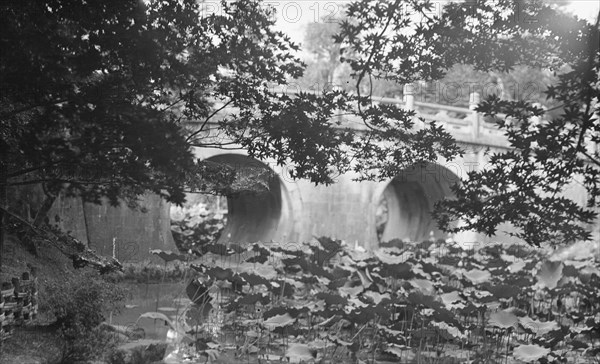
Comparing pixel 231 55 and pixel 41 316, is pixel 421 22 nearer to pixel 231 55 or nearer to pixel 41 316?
pixel 231 55

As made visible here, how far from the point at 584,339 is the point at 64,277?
5.38 m

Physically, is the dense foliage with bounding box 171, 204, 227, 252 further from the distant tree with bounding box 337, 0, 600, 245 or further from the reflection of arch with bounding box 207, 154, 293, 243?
the distant tree with bounding box 337, 0, 600, 245

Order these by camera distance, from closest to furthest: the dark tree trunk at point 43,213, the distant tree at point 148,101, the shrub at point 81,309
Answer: the distant tree at point 148,101 → the dark tree trunk at point 43,213 → the shrub at point 81,309

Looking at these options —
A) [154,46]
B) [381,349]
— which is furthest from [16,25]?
[381,349]

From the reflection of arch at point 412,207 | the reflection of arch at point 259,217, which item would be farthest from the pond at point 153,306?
the reflection of arch at point 412,207

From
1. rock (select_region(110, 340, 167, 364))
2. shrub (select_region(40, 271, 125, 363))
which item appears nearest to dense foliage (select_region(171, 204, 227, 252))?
rock (select_region(110, 340, 167, 364))

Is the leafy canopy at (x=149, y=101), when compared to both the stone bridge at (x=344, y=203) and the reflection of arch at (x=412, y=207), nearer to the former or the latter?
the stone bridge at (x=344, y=203)

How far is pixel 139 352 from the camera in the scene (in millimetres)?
4863

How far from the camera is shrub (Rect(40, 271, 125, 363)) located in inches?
175

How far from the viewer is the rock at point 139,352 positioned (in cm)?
468

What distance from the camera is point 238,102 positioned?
13.1ft

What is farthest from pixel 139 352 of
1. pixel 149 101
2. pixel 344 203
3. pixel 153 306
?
pixel 344 203

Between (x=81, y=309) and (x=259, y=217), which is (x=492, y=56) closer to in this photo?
(x=81, y=309)

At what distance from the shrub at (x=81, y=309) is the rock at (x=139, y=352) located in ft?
0.25
